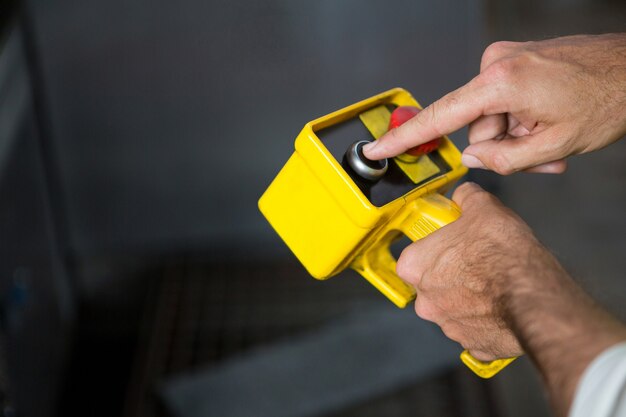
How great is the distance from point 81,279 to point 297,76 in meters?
0.87

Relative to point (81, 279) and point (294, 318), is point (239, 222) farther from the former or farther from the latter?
A: point (81, 279)

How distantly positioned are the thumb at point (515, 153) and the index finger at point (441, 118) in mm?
61

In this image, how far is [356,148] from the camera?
1.00 metres

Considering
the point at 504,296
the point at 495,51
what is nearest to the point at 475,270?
the point at 504,296

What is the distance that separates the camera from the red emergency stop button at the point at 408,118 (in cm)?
102

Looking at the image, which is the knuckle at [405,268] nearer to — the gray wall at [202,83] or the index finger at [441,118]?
the index finger at [441,118]

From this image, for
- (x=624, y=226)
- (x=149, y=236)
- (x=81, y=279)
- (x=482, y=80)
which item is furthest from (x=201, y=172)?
(x=624, y=226)

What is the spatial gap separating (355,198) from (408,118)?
14 cm

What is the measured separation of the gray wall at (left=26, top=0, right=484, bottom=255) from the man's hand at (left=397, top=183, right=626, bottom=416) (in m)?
1.00

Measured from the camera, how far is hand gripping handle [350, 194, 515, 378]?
1.02 meters

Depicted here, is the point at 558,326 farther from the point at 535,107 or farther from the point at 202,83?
the point at 202,83

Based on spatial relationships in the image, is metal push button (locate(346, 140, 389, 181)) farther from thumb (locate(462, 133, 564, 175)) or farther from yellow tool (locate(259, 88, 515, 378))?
thumb (locate(462, 133, 564, 175))

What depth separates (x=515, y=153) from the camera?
1.03 m

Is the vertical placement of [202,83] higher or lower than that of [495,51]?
lower
